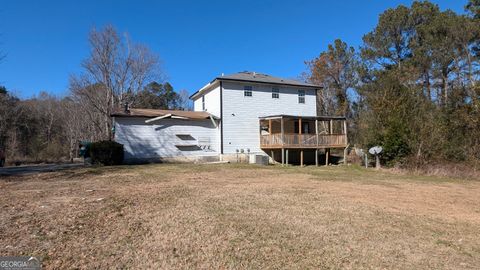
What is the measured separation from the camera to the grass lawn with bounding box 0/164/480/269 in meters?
3.59

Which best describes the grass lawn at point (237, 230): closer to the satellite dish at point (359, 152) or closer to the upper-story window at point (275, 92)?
the satellite dish at point (359, 152)

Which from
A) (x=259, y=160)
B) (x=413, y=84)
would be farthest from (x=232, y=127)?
(x=413, y=84)

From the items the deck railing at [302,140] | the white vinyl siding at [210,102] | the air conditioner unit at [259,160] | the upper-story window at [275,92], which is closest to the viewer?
the deck railing at [302,140]

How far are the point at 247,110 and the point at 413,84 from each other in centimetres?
1285

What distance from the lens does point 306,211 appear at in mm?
6078

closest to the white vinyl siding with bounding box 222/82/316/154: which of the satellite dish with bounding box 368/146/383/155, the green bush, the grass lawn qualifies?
the green bush

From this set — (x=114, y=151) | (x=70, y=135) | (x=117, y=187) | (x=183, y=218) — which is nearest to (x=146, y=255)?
(x=183, y=218)

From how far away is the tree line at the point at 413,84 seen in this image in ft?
51.8

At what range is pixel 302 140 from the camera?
20.0 meters

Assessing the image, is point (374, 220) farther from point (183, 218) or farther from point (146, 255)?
point (146, 255)

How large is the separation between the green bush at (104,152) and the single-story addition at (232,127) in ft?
3.55

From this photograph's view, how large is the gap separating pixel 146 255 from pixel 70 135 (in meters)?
Result: 35.3

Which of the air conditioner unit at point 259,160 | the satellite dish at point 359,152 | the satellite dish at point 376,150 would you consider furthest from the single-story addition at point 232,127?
the satellite dish at point 376,150

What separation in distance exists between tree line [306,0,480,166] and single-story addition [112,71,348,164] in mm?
4260
